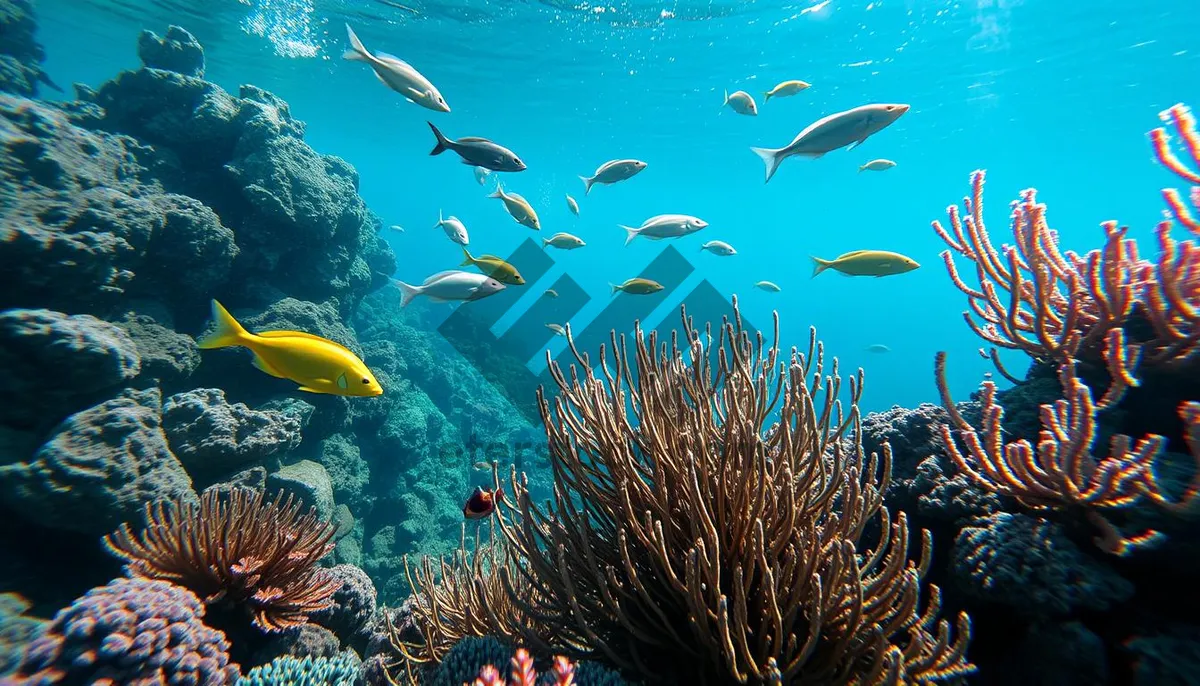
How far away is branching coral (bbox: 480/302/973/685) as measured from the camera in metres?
1.51

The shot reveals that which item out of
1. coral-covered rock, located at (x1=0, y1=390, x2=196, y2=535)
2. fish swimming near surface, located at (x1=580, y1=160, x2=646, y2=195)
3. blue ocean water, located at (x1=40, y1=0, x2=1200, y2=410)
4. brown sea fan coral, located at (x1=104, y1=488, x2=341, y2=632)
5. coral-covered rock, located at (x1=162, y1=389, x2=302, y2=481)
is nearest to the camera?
brown sea fan coral, located at (x1=104, y1=488, x2=341, y2=632)

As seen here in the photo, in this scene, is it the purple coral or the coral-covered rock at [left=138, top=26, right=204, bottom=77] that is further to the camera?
the coral-covered rock at [left=138, top=26, right=204, bottom=77]

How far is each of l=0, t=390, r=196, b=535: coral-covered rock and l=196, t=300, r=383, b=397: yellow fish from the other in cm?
286

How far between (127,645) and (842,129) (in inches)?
215

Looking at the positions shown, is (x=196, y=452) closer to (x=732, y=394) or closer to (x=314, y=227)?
(x=314, y=227)

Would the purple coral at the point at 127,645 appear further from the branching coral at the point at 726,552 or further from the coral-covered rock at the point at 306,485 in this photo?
the coral-covered rock at the point at 306,485

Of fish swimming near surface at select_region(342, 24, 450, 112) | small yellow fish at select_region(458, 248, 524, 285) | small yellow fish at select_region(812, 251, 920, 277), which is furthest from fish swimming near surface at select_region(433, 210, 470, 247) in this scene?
small yellow fish at select_region(812, 251, 920, 277)

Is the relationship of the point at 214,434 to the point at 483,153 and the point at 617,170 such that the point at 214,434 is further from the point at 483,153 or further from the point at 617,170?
the point at 617,170

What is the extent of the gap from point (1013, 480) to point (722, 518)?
1354mm

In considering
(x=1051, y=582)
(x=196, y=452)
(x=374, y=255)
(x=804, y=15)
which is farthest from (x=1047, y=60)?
(x=196, y=452)

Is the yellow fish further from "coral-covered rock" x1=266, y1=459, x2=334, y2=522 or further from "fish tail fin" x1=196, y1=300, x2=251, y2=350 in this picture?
"coral-covered rock" x1=266, y1=459, x2=334, y2=522

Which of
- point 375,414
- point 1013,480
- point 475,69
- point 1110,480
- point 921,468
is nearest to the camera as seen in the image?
point 1110,480

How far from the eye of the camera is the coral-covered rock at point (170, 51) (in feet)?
36.2

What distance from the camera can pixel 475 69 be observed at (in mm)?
21453
